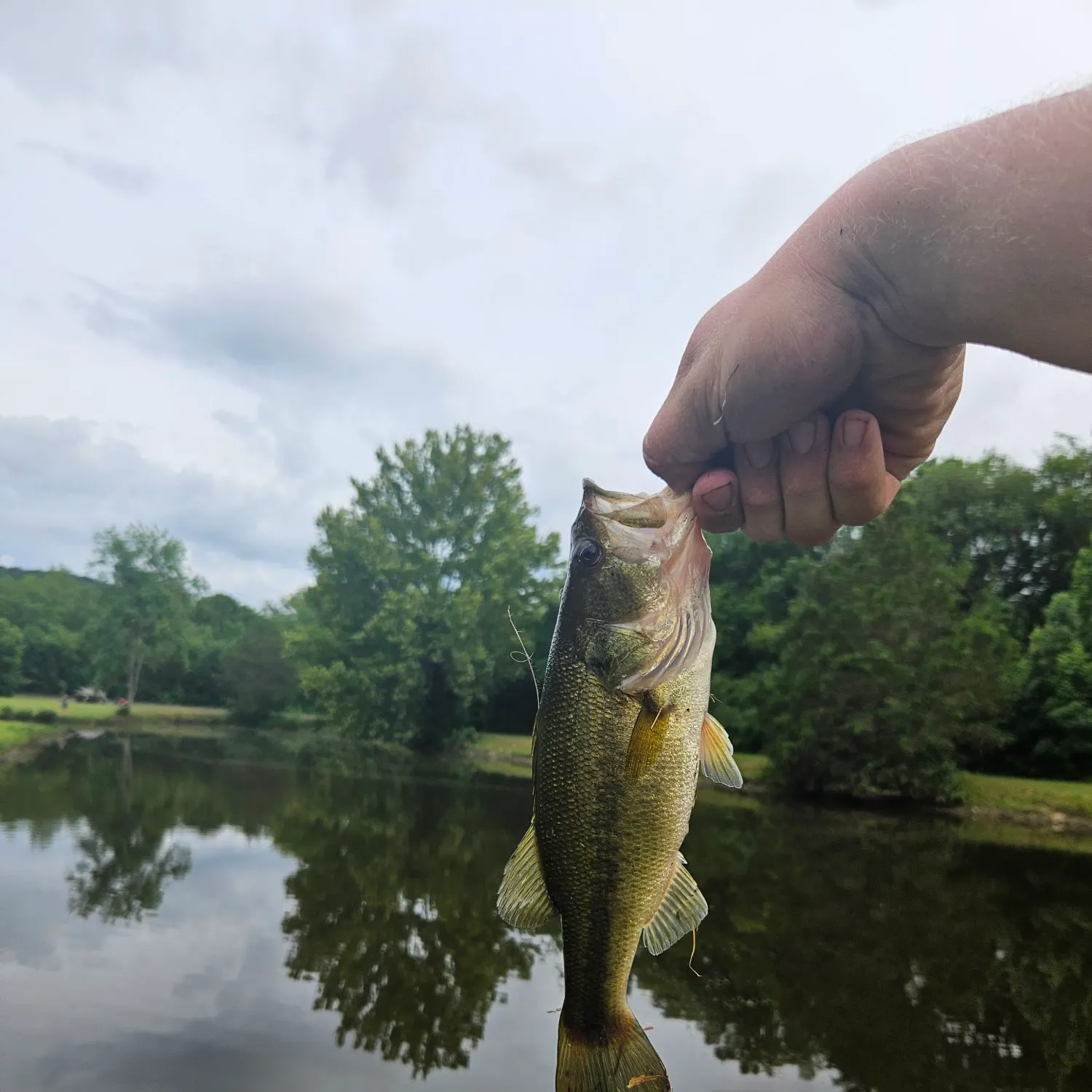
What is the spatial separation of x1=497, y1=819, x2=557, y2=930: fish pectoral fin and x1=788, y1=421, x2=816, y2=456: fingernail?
1333 millimetres

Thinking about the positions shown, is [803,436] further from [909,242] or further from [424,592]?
[424,592]

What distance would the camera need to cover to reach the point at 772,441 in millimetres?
2490

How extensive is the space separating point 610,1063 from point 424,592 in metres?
39.9

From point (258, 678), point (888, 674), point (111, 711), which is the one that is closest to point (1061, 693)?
point (888, 674)

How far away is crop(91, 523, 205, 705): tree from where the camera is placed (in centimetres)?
6022

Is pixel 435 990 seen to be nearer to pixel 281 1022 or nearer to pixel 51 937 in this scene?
pixel 281 1022

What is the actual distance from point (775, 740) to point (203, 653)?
55469mm

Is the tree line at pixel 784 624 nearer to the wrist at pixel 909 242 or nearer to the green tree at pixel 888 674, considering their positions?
the green tree at pixel 888 674

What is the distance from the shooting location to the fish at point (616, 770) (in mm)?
2359

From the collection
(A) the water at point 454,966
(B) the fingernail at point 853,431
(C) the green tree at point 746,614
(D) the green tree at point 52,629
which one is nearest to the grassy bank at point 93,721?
(D) the green tree at point 52,629

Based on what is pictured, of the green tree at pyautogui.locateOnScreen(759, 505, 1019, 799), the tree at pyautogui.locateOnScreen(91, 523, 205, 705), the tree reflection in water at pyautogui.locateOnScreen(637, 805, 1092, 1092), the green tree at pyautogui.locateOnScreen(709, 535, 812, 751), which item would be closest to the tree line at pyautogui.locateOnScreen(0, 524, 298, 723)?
the tree at pyautogui.locateOnScreen(91, 523, 205, 705)

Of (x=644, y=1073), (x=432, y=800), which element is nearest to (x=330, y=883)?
(x=432, y=800)

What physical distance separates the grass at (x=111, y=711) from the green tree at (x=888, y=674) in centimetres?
4080

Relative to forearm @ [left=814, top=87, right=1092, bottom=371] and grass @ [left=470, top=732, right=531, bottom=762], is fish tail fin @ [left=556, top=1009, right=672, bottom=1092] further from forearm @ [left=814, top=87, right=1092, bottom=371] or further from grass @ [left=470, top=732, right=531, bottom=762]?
grass @ [left=470, top=732, right=531, bottom=762]
